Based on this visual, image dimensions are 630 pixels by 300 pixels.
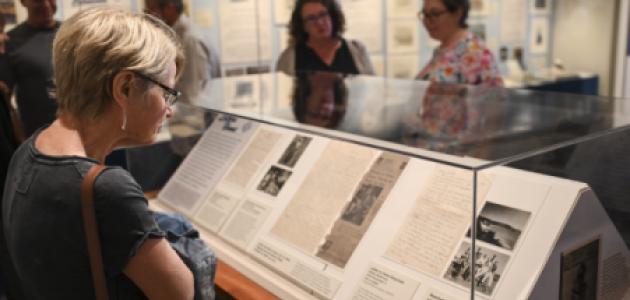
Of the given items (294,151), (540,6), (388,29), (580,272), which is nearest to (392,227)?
(580,272)

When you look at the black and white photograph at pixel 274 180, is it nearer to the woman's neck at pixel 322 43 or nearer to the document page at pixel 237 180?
the document page at pixel 237 180

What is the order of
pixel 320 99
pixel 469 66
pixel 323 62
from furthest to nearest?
1. pixel 323 62
2. pixel 469 66
3. pixel 320 99

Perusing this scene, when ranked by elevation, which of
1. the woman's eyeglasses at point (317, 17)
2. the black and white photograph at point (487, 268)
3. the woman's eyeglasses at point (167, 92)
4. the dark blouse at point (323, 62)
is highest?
the woman's eyeglasses at point (317, 17)

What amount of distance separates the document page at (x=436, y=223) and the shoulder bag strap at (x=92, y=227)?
809 millimetres

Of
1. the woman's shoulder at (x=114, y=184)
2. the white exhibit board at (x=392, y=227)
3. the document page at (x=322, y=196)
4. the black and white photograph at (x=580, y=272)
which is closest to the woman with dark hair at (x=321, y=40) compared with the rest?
the white exhibit board at (x=392, y=227)

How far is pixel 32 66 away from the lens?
363cm

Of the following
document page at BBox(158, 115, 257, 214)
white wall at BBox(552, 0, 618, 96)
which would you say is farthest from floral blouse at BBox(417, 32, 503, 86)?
white wall at BBox(552, 0, 618, 96)

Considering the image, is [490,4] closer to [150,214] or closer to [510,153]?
[510,153]

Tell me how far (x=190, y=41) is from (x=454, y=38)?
70.2 inches

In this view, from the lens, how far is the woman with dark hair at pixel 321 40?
13.4 ft

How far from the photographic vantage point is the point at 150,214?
1.28 m

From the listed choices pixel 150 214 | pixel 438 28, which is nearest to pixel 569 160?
pixel 150 214

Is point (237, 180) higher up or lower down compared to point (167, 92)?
lower down

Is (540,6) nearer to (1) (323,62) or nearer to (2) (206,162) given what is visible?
(1) (323,62)
